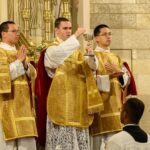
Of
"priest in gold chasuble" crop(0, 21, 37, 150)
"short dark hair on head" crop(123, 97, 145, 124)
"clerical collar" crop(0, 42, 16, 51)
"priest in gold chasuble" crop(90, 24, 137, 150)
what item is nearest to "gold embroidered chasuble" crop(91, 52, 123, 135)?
"priest in gold chasuble" crop(90, 24, 137, 150)

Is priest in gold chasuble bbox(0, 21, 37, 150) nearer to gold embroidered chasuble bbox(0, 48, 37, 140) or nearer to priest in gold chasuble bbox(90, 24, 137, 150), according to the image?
gold embroidered chasuble bbox(0, 48, 37, 140)

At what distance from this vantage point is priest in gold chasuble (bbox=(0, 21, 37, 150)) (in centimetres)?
602

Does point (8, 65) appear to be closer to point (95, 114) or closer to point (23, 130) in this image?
point (23, 130)

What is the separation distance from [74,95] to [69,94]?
6 cm

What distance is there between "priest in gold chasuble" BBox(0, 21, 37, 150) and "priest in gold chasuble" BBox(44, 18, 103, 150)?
0.22 metres

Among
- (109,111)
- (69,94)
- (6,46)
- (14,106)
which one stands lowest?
(109,111)

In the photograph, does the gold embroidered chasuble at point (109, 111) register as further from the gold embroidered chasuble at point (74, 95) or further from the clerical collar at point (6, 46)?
the clerical collar at point (6, 46)

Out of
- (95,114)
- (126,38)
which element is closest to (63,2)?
(126,38)

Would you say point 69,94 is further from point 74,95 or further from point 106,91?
point 106,91

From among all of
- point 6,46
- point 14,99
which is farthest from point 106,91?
point 6,46

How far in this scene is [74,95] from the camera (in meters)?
6.25

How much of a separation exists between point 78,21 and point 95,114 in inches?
80.9

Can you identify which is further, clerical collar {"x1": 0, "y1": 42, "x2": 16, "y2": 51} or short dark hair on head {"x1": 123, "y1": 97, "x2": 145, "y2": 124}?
clerical collar {"x1": 0, "y1": 42, "x2": 16, "y2": 51}

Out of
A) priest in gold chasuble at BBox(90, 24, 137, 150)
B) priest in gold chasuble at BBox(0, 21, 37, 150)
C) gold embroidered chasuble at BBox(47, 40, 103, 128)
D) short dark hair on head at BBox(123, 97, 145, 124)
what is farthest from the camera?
priest in gold chasuble at BBox(90, 24, 137, 150)
